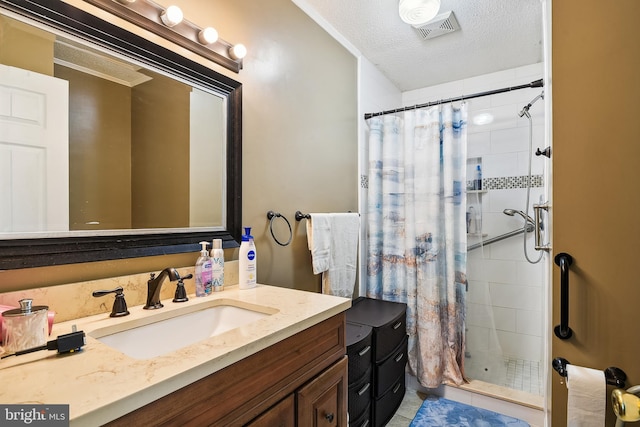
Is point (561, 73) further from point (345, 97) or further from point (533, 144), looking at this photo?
point (533, 144)

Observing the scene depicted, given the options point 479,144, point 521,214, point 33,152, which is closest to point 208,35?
point 33,152

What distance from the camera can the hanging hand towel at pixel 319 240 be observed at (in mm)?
→ 1759

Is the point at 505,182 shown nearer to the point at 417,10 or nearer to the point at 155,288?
the point at 417,10

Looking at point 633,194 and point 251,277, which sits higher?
point 633,194

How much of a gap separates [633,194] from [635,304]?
34 cm

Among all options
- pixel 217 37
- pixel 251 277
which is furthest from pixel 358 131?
pixel 251 277

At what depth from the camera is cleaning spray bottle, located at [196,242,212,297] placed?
1.21 m

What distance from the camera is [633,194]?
964 millimetres

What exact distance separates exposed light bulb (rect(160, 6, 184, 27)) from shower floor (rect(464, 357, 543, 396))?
2.67 meters

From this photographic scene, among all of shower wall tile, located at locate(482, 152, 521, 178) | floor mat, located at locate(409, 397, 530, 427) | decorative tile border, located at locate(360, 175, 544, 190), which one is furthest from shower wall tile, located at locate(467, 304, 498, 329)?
shower wall tile, located at locate(482, 152, 521, 178)

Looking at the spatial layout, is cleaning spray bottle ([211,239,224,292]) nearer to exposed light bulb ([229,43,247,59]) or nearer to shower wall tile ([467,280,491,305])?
exposed light bulb ([229,43,247,59])

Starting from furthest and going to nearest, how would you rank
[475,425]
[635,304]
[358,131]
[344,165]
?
1. [358,131]
2. [344,165]
3. [475,425]
4. [635,304]

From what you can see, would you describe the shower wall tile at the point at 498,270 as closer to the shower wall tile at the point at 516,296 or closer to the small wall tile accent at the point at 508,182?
the shower wall tile at the point at 516,296

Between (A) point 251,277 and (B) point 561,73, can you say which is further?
(A) point 251,277
